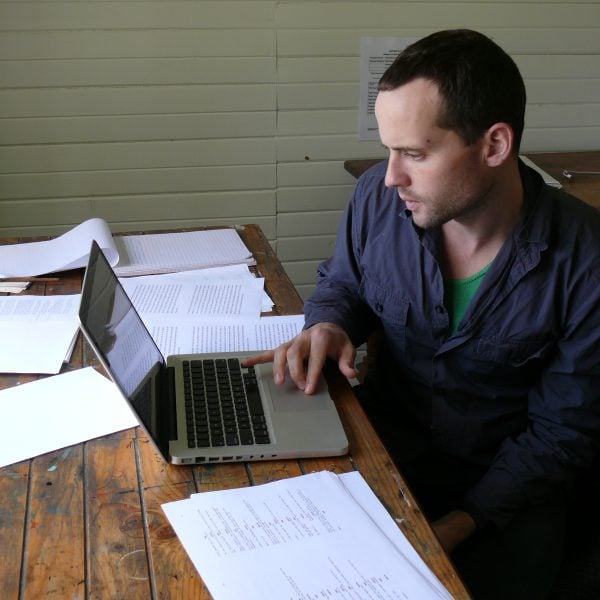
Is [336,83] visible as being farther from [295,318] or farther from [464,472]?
[464,472]

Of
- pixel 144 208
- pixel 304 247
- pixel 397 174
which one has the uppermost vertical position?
pixel 397 174

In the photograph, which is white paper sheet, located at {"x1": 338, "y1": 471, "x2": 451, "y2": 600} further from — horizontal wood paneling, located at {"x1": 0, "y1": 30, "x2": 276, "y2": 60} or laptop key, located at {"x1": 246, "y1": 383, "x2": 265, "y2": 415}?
horizontal wood paneling, located at {"x1": 0, "y1": 30, "x2": 276, "y2": 60}

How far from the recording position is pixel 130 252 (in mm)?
1914

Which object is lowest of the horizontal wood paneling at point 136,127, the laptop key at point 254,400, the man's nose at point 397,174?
the laptop key at point 254,400

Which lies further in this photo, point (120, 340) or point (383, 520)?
point (120, 340)

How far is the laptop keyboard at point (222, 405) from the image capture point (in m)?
1.12

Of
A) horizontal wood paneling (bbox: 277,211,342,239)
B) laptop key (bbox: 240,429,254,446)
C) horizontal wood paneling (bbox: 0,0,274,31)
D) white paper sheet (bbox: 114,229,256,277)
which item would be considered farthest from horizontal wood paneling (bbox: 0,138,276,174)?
laptop key (bbox: 240,429,254,446)

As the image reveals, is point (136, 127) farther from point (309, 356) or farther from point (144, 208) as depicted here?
point (309, 356)

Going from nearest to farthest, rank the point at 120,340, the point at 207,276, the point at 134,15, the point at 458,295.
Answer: the point at 120,340
the point at 458,295
the point at 207,276
the point at 134,15

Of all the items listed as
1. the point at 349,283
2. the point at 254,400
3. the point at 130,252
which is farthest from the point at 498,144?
the point at 130,252

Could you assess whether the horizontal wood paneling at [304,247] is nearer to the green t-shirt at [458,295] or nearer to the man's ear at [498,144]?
the green t-shirt at [458,295]

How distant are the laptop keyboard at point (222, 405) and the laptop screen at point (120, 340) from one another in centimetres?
6

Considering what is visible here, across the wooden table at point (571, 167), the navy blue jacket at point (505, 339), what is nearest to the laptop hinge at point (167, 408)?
the navy blue jacket at point (505, 339)

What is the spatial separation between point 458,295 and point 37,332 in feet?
2.61
